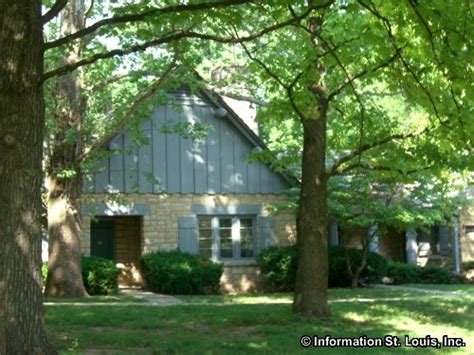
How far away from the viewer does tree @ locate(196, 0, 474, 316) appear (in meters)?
7.68

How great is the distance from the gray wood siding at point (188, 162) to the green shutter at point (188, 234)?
34.3 inches

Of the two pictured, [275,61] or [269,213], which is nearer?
[275,61]

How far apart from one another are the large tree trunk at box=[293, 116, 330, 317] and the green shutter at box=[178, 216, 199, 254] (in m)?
8.23

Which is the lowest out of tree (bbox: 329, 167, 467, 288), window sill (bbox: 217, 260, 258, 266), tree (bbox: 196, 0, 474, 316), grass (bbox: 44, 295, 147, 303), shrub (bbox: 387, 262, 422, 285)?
grass (bbox: 44, 295, 147, 303)

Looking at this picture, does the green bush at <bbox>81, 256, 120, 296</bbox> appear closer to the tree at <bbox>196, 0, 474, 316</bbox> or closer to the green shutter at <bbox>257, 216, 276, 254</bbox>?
the green shutter at <bbox>257, 216, 276, 254</bbox>

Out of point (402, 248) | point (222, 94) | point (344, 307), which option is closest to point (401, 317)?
point (344, 307)

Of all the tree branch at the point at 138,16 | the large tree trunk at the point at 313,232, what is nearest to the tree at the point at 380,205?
the large tree trunk at the point at 313,232

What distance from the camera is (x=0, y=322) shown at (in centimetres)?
658

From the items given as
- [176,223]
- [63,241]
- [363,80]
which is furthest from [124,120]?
[363,80]

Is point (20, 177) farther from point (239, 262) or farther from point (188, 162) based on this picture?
point (239, 262)

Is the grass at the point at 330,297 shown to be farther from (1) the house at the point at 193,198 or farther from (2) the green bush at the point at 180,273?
(1) the house at the point at 193,198

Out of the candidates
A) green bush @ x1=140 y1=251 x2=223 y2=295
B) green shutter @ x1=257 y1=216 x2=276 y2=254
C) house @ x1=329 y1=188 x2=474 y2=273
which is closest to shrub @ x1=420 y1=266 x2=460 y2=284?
house @ x1=329 y1=188 x2=474 y2=273

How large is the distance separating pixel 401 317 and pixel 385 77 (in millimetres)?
4140

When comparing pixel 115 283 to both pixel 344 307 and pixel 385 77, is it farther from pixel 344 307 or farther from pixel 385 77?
pixel 385 77
